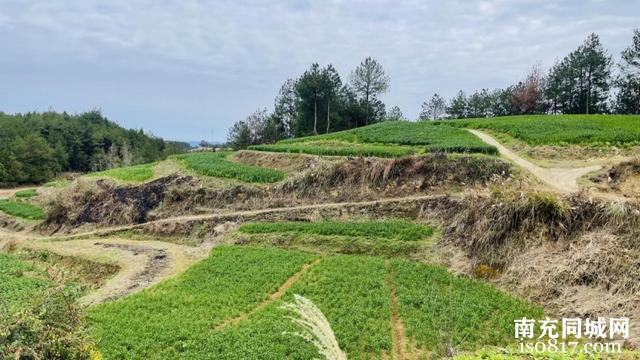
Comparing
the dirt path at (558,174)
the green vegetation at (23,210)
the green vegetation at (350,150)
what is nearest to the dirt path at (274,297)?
the dirt path at (558,174)

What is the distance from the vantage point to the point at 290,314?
14258 mm

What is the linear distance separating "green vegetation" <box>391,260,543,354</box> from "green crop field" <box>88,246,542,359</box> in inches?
1.1

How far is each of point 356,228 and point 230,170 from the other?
14.4 meters

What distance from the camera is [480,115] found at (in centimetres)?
6806

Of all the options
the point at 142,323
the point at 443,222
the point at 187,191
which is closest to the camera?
the point at 142,323

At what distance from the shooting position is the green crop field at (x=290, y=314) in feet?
40.8

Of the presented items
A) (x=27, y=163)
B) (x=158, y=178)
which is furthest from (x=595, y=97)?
(x=27, y=163)

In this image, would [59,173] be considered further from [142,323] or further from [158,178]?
[142,323]

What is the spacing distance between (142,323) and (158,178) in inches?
919

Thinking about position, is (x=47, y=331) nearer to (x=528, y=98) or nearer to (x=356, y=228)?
(x=356, y=228)

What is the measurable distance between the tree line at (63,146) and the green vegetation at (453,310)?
6657 centimetres

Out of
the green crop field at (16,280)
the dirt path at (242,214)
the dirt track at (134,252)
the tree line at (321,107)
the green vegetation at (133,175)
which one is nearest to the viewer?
the green crop field at (16,280)

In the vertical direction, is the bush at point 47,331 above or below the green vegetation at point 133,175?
below

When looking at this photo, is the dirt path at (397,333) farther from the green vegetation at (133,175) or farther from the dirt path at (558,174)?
the green vegetation at (133,175)
